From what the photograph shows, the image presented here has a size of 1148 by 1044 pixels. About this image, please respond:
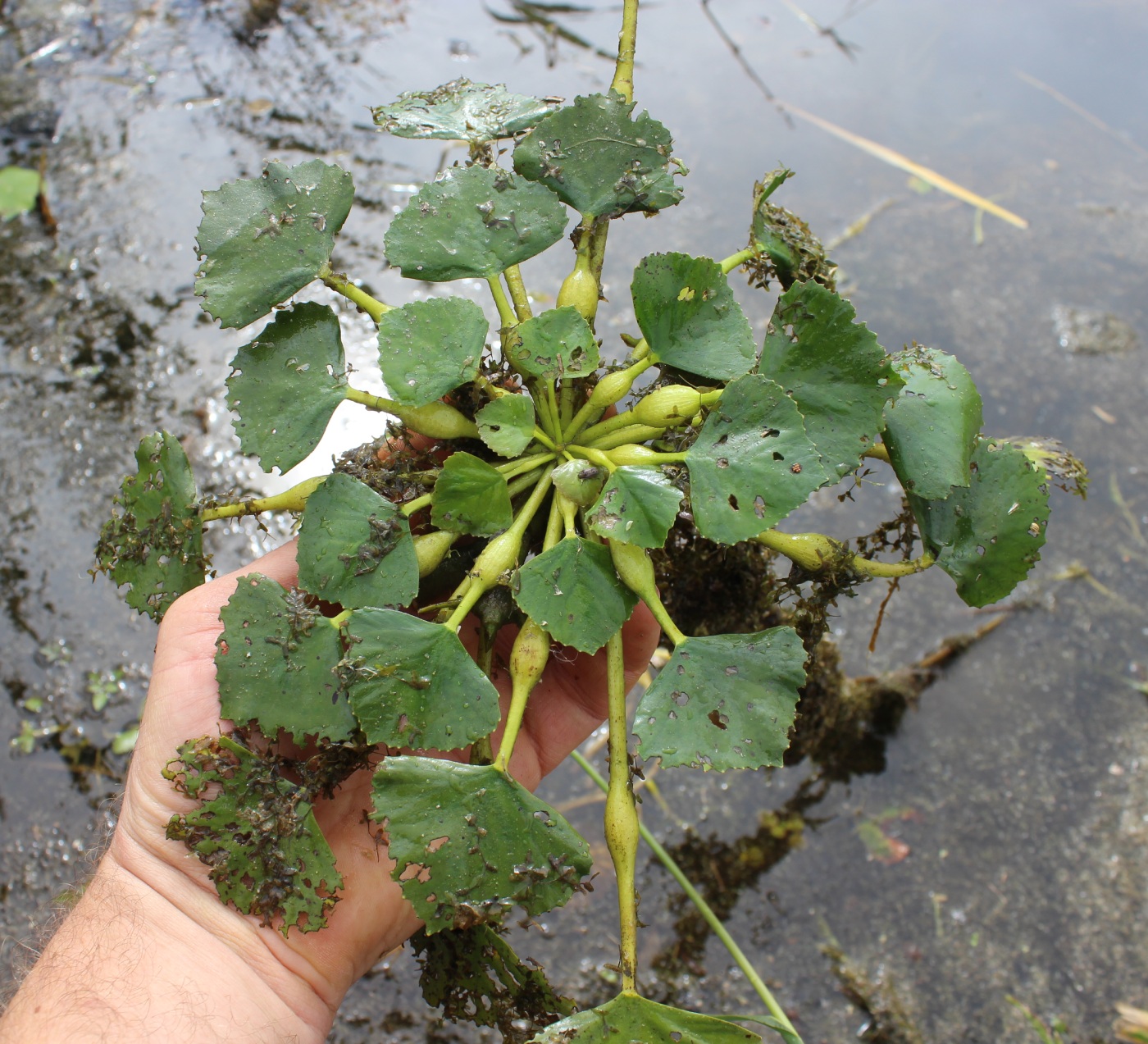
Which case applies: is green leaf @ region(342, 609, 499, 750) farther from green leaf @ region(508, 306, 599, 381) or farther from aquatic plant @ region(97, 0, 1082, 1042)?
green leaf @ region(508, 306, 599, 381)

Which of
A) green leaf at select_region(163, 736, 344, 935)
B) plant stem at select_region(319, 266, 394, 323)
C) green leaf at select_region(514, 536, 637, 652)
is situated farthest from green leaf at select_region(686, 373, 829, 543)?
green leaf at select_region(163, 736, 344, 935)

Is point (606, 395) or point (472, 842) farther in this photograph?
point (606, 395)

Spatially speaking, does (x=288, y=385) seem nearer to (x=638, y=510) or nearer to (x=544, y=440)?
(x=544, y=440)

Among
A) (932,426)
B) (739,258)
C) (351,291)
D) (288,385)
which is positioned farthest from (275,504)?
(932,426)

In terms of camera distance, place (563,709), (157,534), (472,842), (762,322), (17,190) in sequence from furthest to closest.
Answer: (17,190), (762,322), (563,709), (157,534), (472,842)

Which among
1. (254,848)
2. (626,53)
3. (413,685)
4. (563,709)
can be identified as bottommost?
(563,709)

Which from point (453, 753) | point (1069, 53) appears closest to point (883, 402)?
point (453, 753)
